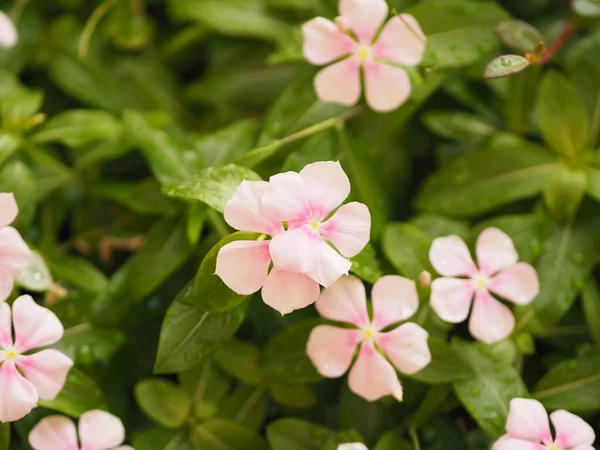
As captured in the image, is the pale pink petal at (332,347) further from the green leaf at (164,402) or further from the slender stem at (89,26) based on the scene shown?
the slender stem at (89,26)

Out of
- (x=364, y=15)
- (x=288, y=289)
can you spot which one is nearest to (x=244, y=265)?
(x=288, y=289)

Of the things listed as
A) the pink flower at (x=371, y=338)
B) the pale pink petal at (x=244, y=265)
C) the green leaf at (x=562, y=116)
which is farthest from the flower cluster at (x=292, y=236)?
the green leaf at (x=562, y=116)

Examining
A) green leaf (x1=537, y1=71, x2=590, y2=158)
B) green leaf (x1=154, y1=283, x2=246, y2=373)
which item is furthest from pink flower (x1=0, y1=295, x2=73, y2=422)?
green leaf (x1=537, y1=71, x2=590, y2=158)

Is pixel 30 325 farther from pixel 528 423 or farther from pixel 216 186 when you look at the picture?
pixel 528 423

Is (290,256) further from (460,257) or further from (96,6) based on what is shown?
(96,6)

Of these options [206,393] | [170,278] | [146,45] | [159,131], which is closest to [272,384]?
[206,393]

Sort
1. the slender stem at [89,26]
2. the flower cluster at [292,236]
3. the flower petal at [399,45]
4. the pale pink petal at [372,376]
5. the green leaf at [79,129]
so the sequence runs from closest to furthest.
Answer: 1. the flower cluster at [292,236]
2. the pale pink petal at [372,376]
3. the flower petal at [399,45]
4. the green leaf at [79,129]
5. the slender stem at [89,26]
